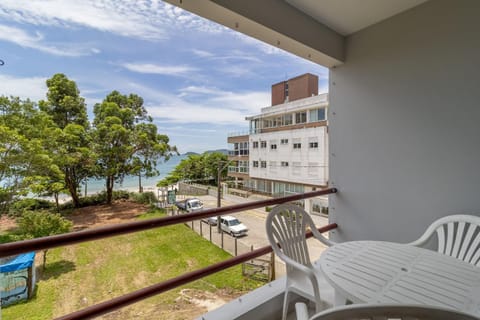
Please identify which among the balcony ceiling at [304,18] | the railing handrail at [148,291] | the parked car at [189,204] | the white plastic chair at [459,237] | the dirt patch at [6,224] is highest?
the balcony ceiling at [304,18]

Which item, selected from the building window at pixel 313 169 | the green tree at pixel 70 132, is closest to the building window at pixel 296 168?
the building window at pixel 313 169

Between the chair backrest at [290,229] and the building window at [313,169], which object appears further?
the building window at [313,169]

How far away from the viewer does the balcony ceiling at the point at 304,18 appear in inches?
54.9

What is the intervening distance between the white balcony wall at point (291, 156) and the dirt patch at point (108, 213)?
2.19 meters

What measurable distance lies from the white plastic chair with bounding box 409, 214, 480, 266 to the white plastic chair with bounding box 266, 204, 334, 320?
2.12 feet

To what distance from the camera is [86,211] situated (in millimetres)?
3861

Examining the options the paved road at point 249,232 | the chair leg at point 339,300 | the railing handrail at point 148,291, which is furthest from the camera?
the paved road at point 249,232

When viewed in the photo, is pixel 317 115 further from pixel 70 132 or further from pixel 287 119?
pixel 70 132

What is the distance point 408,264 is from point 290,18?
1725 millimetres

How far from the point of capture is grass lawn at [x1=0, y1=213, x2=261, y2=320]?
2.24 meters

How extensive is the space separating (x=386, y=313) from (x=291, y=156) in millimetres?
3340

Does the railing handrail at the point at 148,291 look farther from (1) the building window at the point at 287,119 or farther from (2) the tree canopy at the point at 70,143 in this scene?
Result: (2) the tree canopy at the point at 70,143

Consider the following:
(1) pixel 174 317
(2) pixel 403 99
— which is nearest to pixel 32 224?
(1) pixel 174 317

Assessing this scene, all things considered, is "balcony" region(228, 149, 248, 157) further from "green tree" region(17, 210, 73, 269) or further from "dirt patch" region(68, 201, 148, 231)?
"green tree" region(17, 210, 73, 269)
